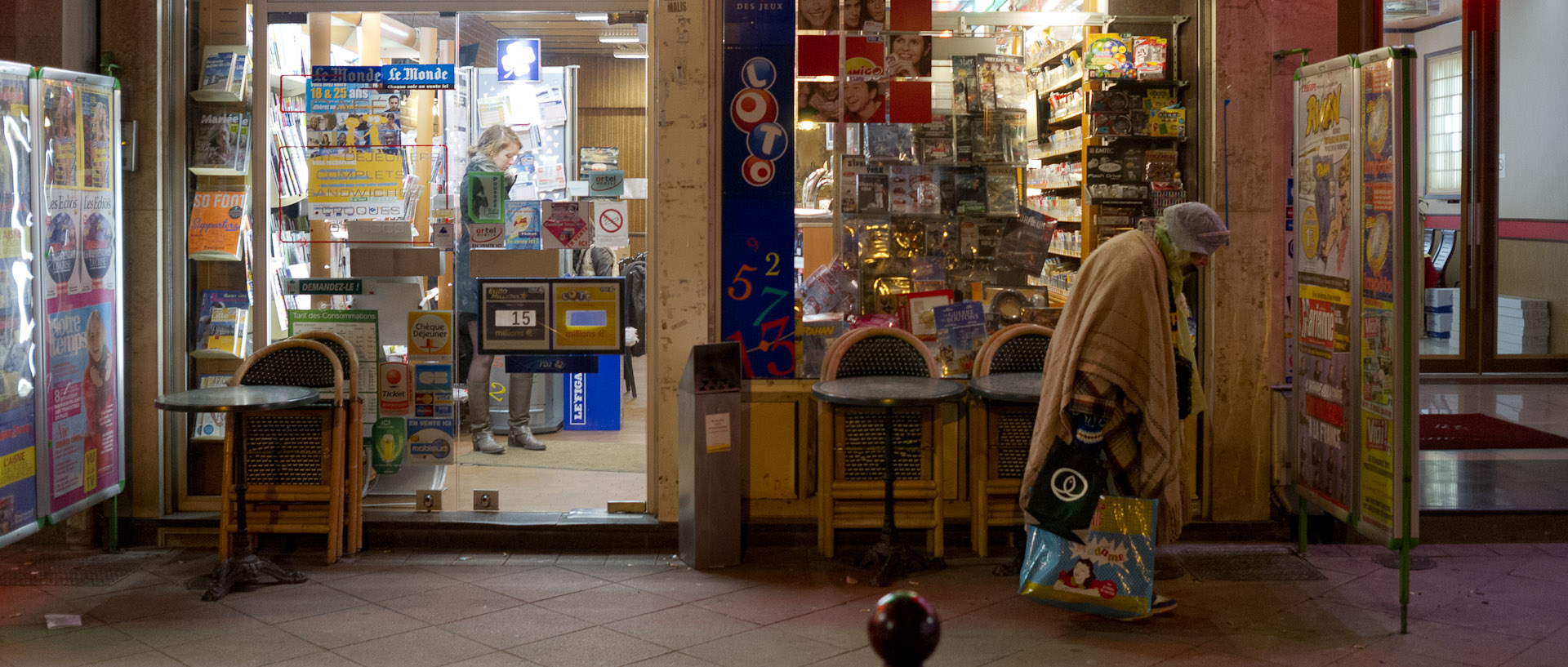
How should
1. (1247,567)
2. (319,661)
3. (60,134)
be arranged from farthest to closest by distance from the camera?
(1247,567)
(60,134)
(319,661)

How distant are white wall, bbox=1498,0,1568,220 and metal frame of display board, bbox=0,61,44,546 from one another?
31.5 feet

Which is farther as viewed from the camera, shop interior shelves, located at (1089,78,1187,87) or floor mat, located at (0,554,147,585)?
shop interior shelves, located at (1089,78,1187,87)

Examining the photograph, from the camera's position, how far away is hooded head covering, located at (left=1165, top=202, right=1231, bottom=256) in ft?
13.9

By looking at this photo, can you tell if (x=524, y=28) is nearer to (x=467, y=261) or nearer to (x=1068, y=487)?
(x=467, y=261)

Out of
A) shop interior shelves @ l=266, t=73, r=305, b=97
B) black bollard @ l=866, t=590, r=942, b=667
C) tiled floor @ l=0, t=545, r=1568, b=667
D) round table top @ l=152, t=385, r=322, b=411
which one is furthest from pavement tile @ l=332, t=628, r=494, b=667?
shop interior shelves @ l=266, t=73, r=305, b=97

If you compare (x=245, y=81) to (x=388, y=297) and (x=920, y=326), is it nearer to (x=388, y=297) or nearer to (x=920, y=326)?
(x=388, y=297)

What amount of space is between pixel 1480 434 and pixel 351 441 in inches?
245

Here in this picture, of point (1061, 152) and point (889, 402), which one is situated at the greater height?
point (1061, 152)

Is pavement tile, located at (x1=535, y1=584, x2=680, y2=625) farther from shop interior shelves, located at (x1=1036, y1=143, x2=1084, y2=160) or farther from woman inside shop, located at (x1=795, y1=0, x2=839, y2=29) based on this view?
shop interior shelves, located at (x1=1036, y1=143, x2=1084, y2=160)

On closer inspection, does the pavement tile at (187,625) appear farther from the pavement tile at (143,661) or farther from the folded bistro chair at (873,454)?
the folded bistro chair at (873,454)

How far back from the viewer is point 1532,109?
9.65 m

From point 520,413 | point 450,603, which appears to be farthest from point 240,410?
point 520,413

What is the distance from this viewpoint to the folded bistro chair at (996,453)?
5195 mm

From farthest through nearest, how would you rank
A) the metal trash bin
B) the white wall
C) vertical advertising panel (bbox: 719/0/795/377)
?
the white wall, vertical advertising panel (bbox: 719/0/795/377), the metal trash bin
